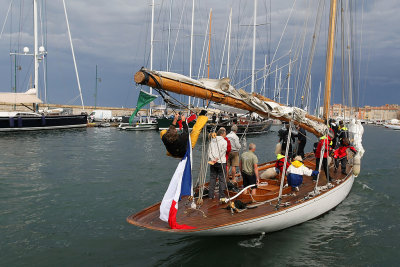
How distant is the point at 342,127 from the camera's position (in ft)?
44.6

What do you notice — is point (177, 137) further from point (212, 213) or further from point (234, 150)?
point (234, 150)

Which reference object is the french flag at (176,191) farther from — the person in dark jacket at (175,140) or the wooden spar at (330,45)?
the wooden spar at (330,45)

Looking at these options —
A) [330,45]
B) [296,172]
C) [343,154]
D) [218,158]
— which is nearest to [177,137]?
[218,158]

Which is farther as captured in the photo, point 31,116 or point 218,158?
point 31,116

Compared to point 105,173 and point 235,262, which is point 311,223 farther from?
point 105,173

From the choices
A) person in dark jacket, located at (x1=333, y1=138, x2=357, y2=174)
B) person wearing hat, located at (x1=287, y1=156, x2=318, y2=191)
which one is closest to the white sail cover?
person wearing hat, located at (x1=287, y1=156, x2=318, y2=191)

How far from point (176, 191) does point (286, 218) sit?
9.70ft

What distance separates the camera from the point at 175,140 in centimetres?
664

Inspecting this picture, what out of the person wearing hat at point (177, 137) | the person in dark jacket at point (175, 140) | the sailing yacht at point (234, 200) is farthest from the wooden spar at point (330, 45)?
the person in dark jacket at point (175, 140)

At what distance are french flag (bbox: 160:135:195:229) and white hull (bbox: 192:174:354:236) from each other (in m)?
0.54

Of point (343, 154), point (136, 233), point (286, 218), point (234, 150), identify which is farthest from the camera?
point (343, 154)

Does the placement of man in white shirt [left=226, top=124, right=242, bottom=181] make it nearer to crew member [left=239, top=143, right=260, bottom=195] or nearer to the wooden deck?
the wooden deck

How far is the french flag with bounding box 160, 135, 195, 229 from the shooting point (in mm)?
6508

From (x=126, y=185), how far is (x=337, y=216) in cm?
837
